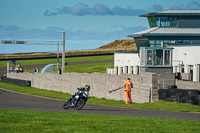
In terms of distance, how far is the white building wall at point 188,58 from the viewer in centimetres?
4832

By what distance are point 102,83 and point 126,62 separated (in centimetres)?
2759

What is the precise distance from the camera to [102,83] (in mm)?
38906

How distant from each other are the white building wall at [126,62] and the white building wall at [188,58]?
11.8 metres

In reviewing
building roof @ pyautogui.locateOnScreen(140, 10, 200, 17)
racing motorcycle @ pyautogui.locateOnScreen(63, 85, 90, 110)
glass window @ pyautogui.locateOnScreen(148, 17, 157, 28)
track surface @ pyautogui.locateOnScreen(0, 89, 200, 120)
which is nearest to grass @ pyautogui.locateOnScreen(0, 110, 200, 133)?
track surface @ pyautogui.locateOnScreen(0, 89, 200, 120)

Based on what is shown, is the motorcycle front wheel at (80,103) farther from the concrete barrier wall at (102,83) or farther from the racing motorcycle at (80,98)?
the concrete barrier wall at (102,83)

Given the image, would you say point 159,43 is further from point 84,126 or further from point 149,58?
point 84,126

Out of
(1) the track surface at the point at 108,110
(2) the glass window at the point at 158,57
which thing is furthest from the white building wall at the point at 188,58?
(1) the track surface at the point at 108,110

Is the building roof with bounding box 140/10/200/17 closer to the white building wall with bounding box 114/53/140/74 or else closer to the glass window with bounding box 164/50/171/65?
the white building wall with bounding box 114/53/140/74

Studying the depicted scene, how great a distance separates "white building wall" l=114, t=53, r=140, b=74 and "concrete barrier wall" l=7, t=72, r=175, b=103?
47.7 ft

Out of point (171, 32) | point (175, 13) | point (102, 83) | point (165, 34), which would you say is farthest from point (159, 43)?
point (102, 83)

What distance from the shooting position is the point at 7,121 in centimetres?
1483

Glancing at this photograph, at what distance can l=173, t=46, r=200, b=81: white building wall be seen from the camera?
4832cm

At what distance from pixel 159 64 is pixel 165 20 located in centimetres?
2507

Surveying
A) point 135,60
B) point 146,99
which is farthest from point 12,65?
point 146,99
